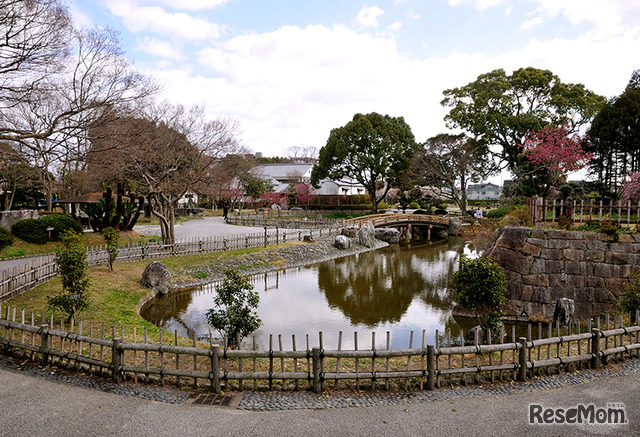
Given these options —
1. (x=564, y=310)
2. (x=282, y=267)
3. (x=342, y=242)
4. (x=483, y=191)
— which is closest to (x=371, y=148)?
(x=342, y=242)

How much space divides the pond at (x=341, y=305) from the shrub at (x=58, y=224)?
9182 millimetres

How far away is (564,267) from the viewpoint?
12.6 m

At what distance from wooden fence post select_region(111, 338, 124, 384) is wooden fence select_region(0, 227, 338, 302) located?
585cm

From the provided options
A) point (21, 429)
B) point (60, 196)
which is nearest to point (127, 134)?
point (21, 429)

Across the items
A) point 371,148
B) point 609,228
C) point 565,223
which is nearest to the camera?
point 609,228

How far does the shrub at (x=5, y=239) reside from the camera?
17156 mm

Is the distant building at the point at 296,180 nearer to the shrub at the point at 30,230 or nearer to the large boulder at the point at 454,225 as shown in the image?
the large boulder at the point at 454,225

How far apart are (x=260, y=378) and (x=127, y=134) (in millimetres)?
7457

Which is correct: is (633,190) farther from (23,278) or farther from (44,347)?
(23,278)

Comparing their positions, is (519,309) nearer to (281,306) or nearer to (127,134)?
(281,306)

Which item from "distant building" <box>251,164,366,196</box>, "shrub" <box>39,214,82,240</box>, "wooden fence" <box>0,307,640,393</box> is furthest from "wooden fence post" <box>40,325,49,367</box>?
"distant building" <box>251,164,366,196</box>

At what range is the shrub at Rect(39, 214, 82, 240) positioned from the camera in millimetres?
19391

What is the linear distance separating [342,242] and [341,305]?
11.8 meters

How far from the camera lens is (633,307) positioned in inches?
346
